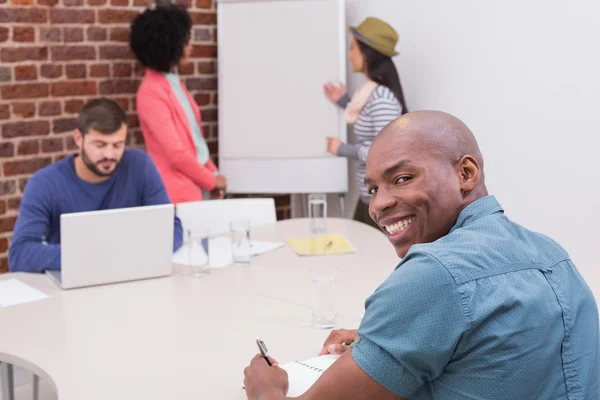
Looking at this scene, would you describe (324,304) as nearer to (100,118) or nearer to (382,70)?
(100,118)

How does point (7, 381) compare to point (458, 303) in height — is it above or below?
below

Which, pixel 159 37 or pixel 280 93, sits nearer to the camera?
pixel 159 37

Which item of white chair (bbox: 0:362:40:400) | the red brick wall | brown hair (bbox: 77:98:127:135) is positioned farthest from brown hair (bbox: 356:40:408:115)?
white chair (bbox: 0:362:40:400)

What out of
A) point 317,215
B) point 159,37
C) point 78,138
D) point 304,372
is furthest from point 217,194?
point 304,372

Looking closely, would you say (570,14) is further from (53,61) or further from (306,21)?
(53,61)

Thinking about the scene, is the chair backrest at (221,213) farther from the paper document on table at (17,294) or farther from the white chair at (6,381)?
the white chair at (6,381)

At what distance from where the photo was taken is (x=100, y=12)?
448cm

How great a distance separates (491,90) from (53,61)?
2.31m

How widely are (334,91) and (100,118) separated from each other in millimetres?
1841

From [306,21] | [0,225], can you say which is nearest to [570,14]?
[306,21]

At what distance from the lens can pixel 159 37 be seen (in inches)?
170

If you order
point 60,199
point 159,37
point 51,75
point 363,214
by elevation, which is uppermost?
point 159,37

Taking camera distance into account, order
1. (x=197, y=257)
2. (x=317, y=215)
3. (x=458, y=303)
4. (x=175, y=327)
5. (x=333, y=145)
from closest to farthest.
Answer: (x=458, y=303) < (x=175, y=327) < (x=197, y=257) < (x=317, y=215) < (x=333, y=145)

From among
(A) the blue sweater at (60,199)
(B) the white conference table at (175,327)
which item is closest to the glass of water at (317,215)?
(B) the white conference table at (175,327)
